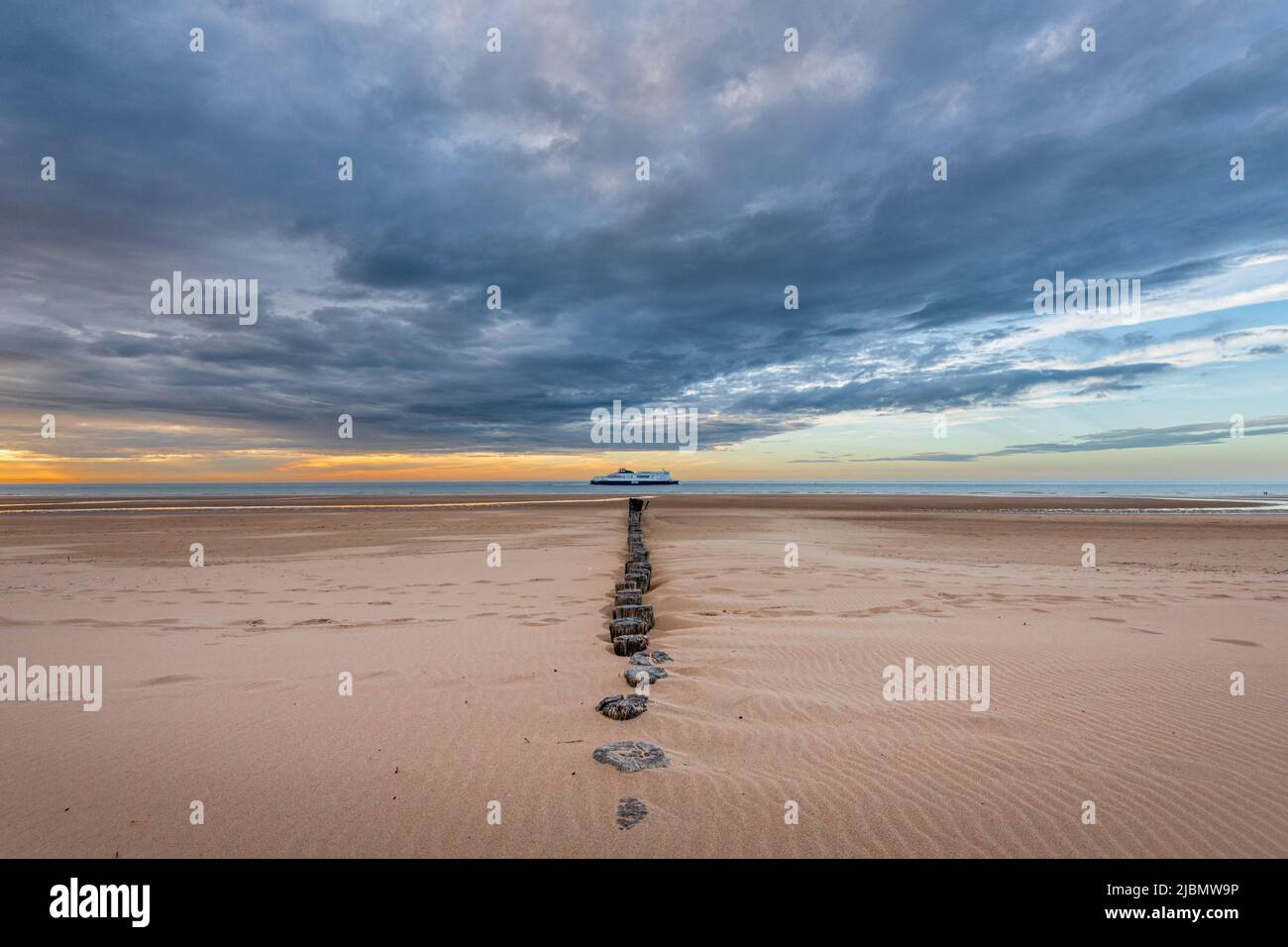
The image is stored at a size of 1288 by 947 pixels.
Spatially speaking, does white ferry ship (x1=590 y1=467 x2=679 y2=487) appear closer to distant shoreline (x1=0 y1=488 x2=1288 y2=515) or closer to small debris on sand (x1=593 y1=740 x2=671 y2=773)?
distant shoreline (x1=0 y1=488 x2=1288 y2=515)

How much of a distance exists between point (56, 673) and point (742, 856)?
8.04m

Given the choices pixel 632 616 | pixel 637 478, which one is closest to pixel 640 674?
pixel 632 616

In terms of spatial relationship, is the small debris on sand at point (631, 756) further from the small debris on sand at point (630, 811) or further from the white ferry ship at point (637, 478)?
the white ferry ship at point (637, 478)

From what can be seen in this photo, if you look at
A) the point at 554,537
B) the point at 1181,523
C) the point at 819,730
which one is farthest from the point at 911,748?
the point at 1181,523

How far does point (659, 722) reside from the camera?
210 inches

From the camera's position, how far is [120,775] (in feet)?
14.1

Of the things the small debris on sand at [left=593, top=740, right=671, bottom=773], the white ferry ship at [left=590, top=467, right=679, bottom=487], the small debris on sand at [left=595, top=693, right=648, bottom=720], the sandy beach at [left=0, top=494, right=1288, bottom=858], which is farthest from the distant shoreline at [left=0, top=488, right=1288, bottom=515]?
the white ferry ship at [left=590, top=467, right=679, bottom=487]

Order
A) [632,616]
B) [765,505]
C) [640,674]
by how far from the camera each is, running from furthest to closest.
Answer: [765,505], [632,616], [640,674]

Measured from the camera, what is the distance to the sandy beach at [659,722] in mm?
3662

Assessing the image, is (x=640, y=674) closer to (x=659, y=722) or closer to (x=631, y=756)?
(x=659, y=722)

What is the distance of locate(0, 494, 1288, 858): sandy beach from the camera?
3.66 metres

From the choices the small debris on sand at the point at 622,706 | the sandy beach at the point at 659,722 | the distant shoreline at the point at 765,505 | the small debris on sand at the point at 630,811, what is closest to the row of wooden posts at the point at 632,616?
the sandy beach at the point at 659,722
